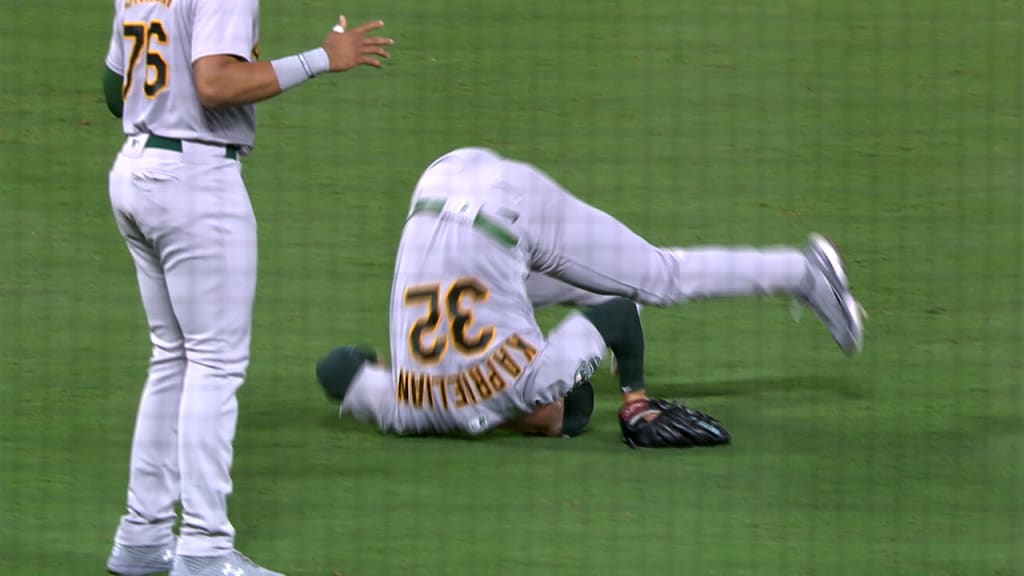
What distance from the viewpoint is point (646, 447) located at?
495 centimetres

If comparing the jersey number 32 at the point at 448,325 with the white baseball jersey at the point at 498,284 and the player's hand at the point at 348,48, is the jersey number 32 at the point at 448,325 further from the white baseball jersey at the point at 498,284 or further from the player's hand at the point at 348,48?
the player's hand at the point at 348,48

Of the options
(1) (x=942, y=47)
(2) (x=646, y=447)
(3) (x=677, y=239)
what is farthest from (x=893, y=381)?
(1) (x=942, y=47)

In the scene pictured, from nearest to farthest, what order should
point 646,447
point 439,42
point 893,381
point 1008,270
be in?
1. point 646,447
2. point 893,381
3. point 1008,270
4. point 439,42

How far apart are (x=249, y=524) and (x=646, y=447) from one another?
3.80ft

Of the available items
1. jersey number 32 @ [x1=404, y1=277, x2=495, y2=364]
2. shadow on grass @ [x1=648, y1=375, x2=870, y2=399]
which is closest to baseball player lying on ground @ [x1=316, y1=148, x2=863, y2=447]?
jersey number 32 @ [x1=404, y1=277, x2=495, y2=364]

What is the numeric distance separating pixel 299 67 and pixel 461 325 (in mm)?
1163

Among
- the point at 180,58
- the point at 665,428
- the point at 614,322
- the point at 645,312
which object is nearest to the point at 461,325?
the point at 614,322

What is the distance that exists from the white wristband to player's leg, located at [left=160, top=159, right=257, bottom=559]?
23 cm

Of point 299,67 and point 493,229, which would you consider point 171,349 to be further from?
point 493,229

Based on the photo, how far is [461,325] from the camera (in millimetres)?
4938

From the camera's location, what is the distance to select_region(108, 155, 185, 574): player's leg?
13.1ft

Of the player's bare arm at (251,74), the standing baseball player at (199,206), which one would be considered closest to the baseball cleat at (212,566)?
the standing baseball player at (199,206)

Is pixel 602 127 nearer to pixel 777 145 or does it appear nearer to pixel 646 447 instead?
pixel 777 145

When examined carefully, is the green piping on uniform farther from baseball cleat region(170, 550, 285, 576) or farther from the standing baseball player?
baseball cleat region(170, 550, 285, 576)
